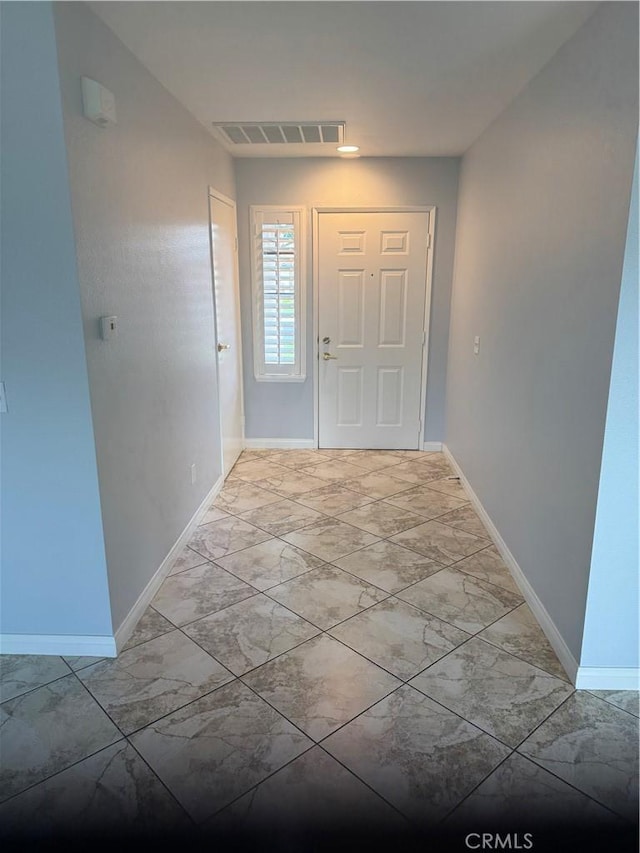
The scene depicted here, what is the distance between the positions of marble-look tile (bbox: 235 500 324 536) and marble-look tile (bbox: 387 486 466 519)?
622 mm

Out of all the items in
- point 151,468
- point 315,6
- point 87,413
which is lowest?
point 151,468

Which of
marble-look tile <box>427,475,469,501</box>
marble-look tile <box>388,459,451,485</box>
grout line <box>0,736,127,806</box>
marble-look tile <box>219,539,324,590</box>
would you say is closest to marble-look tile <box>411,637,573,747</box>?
marble-look tile <box>219,539,324,590</box>

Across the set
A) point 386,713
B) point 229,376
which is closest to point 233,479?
point 229,376

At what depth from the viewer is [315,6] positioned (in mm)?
1914

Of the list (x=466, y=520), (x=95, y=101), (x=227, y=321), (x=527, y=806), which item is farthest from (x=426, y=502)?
(x=95, y=101)

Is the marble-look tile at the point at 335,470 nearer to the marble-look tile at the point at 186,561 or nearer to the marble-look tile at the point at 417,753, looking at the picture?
the marble-look tile at the point at 186,561

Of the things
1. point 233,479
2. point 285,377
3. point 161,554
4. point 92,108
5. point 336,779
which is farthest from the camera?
point 285,377

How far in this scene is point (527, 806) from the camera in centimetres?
156

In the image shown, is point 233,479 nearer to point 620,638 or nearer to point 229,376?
point 229,376

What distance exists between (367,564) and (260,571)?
1.91 feet

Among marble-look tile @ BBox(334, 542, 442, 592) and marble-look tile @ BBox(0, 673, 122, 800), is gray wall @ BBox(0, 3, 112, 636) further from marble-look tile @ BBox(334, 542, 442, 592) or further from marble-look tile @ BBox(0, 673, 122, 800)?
marble-look tile @ BBox(334, 542, 442, 592)

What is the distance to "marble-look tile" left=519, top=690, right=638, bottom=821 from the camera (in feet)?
5.30

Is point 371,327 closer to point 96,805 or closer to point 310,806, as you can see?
point 310,806

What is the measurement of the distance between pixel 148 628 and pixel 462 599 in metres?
1.47
